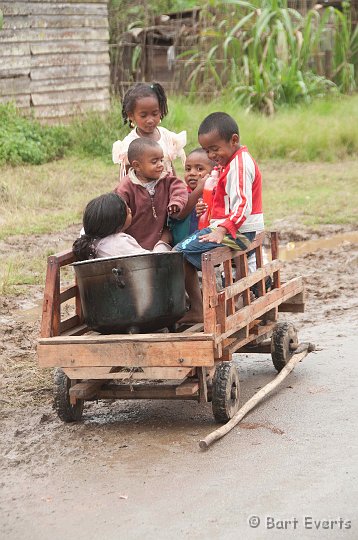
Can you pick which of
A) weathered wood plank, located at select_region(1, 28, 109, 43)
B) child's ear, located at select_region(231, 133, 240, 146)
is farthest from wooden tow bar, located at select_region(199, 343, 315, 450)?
weathered wood plank, located at select_region(1, 28, 109, 43)

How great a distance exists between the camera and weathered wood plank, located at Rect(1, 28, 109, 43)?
15875 millimetres

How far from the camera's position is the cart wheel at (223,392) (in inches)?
203

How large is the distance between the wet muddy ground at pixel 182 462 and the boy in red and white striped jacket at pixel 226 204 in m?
0.71

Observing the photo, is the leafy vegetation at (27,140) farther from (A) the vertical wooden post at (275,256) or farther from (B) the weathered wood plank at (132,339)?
(B) the weathered wood plank at (132,339)

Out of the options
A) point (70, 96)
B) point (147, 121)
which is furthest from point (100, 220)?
point (70, 96)

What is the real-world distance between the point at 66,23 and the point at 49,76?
0.97 metres

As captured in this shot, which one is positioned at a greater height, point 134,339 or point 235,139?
point 235,139

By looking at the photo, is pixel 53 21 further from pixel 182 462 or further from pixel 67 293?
pixel 182 462

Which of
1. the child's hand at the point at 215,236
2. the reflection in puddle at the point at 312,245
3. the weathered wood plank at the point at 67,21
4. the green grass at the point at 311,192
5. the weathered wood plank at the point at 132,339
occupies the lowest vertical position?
the green grass at the point at 311,192

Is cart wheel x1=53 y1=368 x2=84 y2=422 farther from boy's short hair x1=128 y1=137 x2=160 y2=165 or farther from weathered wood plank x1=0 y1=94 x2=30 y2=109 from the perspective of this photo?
weathered wood plank x1=0 y1=94 x2=30 y2=109

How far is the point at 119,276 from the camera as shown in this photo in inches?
201

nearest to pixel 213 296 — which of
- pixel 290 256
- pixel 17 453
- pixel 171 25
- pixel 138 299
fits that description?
pixel 138 299

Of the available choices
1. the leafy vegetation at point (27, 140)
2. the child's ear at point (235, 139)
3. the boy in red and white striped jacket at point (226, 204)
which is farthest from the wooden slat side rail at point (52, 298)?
the leafy vegetation at point (27, 140)

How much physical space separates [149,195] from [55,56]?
37.3 feet
